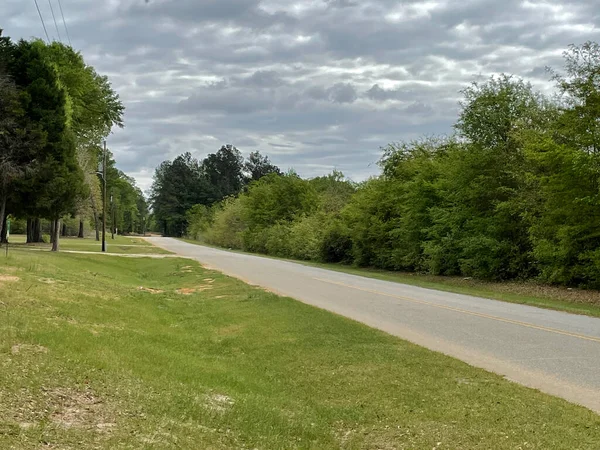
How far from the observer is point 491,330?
12.0 metres

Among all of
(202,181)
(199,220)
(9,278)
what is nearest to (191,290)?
(9,278)

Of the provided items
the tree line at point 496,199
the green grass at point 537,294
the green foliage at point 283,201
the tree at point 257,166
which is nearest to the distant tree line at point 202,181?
the tree at point 257,166

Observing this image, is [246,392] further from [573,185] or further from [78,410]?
[573,185]

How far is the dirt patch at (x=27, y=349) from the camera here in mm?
6771

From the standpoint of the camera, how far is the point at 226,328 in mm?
12625

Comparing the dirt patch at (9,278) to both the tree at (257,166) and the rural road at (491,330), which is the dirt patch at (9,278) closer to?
the rural road at (491,330)

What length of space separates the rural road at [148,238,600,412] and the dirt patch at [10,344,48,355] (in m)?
6.18

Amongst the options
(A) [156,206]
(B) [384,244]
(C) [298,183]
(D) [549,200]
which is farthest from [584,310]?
(A) [156,206]

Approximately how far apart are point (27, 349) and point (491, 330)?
898cm

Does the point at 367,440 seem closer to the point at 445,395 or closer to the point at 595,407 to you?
the point at 445,395

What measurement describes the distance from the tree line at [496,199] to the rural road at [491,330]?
5.35 meters

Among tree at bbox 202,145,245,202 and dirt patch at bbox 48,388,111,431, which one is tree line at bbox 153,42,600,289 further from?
tree at bbox 202,145,245,202

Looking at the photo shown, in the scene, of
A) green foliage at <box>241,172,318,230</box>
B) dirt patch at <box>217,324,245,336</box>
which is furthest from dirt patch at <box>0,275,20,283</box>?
green foliage at <box>241,172,318,230</box>

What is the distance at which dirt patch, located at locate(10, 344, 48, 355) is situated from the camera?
6771 mm
